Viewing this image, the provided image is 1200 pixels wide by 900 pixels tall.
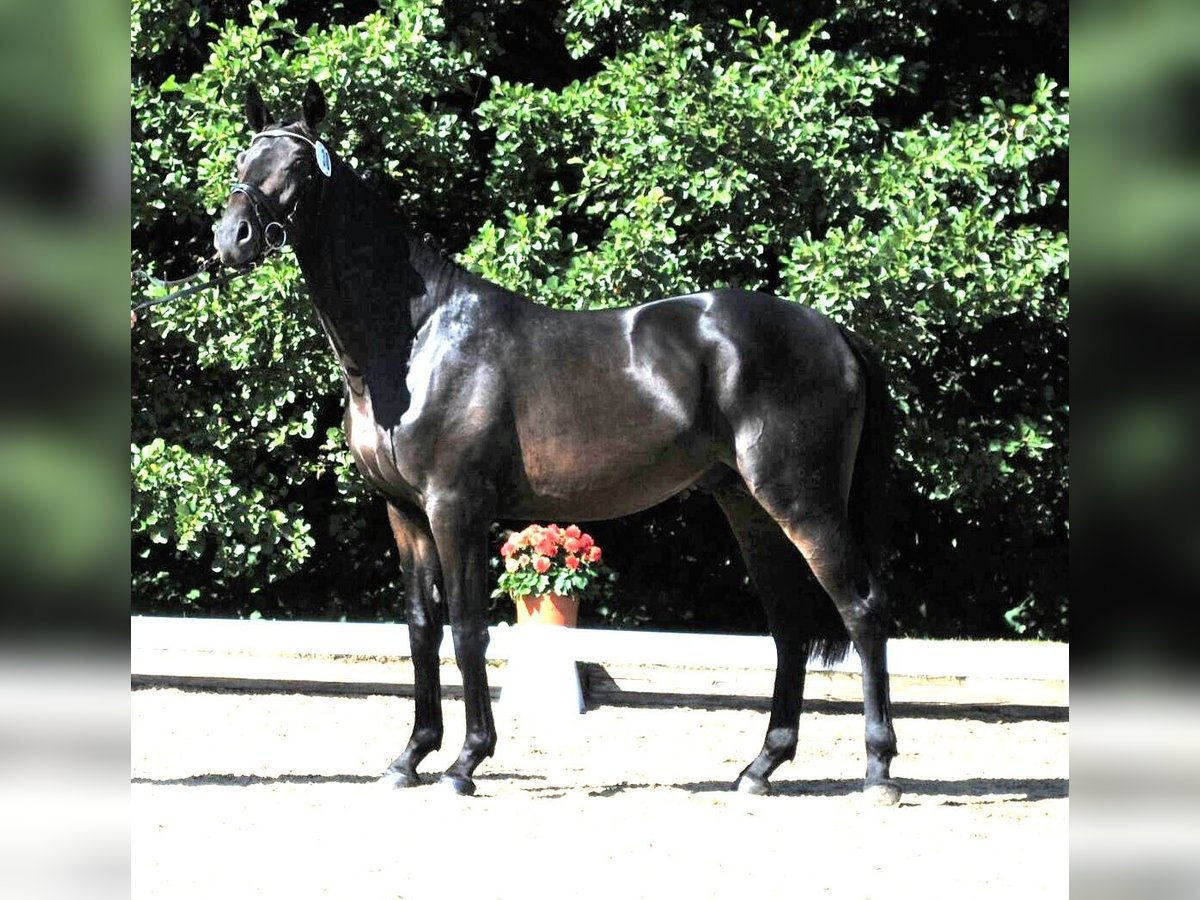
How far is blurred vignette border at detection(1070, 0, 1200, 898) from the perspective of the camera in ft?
4.22

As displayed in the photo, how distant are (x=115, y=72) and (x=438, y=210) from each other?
23.5ft

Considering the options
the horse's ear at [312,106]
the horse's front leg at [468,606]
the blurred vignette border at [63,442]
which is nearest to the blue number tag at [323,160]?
the horse's ear at [312,106]

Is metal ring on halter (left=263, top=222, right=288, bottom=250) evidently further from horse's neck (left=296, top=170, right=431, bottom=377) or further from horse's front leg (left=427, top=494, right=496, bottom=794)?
horse's front leg (left=427, top=494, right=496, bottom=794)

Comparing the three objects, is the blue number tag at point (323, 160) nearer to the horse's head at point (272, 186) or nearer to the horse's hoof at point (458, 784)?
the horse's head at point (272, 186)

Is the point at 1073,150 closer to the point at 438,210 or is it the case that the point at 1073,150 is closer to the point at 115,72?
the point at 115,72

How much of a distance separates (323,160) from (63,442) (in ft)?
11.8

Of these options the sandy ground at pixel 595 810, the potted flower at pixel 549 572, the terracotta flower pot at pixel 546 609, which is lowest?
the sandy ground at pixel 595 810

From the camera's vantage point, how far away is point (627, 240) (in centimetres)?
718

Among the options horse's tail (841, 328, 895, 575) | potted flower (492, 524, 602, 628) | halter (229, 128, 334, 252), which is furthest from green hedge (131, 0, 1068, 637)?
halter (229, 128, 334, 252)

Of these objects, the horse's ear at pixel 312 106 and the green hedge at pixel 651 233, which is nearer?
the horse's ear at pixel 312 106

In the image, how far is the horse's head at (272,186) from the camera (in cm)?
457

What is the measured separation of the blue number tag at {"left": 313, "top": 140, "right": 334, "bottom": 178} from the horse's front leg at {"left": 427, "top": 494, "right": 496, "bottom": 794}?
1.16 meters

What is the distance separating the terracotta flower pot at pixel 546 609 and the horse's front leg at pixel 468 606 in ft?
6.36

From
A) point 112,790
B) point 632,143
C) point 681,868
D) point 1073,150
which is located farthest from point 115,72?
point 632,143
